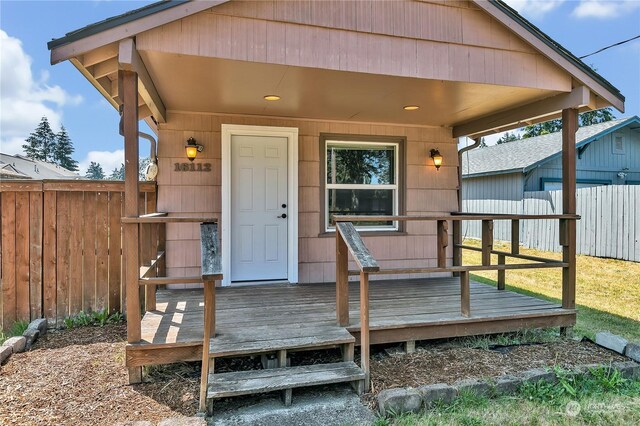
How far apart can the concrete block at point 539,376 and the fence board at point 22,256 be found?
4911 mm

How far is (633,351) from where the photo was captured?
356 cm

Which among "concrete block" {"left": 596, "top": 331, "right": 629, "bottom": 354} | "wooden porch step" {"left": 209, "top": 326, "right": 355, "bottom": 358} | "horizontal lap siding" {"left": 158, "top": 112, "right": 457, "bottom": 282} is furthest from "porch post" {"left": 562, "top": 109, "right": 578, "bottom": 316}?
"wooden porch step" {"left": 209, "top": 326, "right": 355, "bottom": 358}

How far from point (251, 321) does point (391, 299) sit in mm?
1754

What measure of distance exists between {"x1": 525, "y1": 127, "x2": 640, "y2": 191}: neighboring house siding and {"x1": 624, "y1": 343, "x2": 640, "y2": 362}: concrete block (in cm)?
1083

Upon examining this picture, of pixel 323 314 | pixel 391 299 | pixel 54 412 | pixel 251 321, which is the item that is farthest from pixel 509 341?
pixel 54 412

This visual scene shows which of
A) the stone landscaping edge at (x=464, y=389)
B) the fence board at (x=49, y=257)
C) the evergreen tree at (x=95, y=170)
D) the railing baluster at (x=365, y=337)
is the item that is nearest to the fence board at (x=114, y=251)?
the fence board at (x=49, y=257)

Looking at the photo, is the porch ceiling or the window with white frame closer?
the porch ceiling

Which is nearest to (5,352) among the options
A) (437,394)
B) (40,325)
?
(40,325)

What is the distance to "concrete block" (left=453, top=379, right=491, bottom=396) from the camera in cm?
285

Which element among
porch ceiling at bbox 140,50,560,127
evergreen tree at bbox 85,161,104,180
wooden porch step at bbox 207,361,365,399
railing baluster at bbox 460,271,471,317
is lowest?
wooden porch step at bbox 207,361,365,399

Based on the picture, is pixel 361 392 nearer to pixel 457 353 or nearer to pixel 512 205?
pixel 457 353

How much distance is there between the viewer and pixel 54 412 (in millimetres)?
2648

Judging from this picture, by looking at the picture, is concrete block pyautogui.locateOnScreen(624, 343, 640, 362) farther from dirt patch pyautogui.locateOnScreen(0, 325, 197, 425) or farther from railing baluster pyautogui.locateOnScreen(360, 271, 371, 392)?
dirt patch pyautogui.locateOnScreen(0, 325, 197, 425)

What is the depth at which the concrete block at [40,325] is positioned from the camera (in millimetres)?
4035
